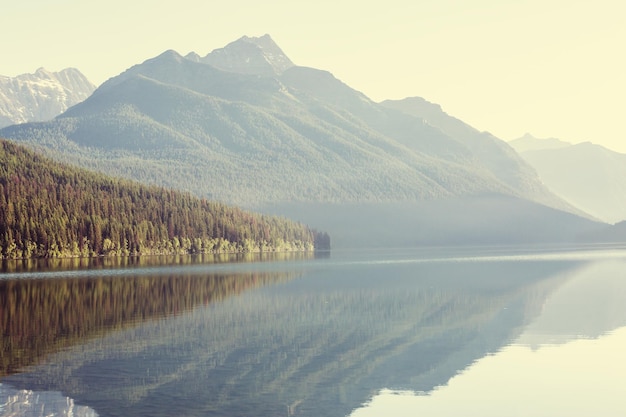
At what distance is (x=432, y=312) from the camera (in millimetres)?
80188

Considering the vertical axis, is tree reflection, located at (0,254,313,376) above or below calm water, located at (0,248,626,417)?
above

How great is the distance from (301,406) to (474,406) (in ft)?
26.6

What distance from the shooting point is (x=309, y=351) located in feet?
186

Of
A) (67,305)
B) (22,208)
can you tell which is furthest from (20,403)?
(22,208)

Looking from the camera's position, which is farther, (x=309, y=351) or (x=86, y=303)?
(x=86, y=303)

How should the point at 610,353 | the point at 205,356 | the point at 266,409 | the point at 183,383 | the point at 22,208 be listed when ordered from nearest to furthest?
the point at 266,409
the point at 183,383
the point at 205,356
the point at 610,353
the point at 22,208

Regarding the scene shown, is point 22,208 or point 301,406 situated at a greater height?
point 22,208

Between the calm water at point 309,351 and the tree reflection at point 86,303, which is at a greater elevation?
the tree reflection at point 86,303

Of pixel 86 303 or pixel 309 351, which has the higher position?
pixel 86 303

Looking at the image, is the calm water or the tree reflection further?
the tree reflection

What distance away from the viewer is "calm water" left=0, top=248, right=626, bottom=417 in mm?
42844

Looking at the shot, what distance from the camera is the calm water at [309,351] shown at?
141 feet

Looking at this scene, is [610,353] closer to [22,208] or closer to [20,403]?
[20,403]

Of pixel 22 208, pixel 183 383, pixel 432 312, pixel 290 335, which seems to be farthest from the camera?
pixel 22 208
